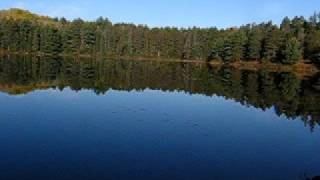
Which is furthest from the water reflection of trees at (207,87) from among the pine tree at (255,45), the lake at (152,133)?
the pine tree at (255,45)

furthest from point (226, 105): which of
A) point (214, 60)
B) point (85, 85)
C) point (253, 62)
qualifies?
point (214, 60)

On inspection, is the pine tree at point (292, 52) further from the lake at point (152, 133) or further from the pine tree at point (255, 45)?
the lake at point (152, 133)

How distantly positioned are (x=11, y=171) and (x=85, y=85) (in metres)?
57.6

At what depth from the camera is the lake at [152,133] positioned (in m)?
31.1

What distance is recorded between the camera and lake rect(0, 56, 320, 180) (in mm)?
31141

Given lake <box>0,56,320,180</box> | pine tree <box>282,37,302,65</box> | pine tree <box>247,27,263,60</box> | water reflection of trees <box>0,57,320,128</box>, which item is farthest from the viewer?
pine tree <box>247,27,263,60</box>

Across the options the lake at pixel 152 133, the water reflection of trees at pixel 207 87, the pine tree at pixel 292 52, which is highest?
the pine tree at pixel 292 52

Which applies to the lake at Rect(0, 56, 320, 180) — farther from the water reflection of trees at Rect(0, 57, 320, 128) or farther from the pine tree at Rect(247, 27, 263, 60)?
the pine tree at Rect(247, 27, 263, 60)

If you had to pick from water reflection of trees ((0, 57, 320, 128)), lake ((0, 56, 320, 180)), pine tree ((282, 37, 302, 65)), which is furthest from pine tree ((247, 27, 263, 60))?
lake ((0, 56, 320, 180))

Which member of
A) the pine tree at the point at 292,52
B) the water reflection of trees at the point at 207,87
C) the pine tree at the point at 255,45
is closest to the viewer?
the water reflection of trees at the point at 207,87

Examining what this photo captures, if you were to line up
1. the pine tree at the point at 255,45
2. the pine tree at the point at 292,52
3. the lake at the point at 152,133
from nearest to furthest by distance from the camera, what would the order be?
1. the lake at the point at 152,133
2. the pine tree at the point at 292,52
3. the pine tree at the point at 255,45

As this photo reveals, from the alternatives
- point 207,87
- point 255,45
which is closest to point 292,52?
point 255,45

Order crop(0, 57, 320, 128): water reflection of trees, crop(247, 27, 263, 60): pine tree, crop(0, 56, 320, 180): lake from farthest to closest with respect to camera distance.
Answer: crop(247, 27, 263, 60): pine tree
crop(0, 57, 320, 128): water reflection of trees
crop(0, 56, 320, 180): lake

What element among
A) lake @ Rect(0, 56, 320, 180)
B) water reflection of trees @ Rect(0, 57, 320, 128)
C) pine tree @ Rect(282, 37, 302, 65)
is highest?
pine tree @ Rect(282, 37, 302, 65)
